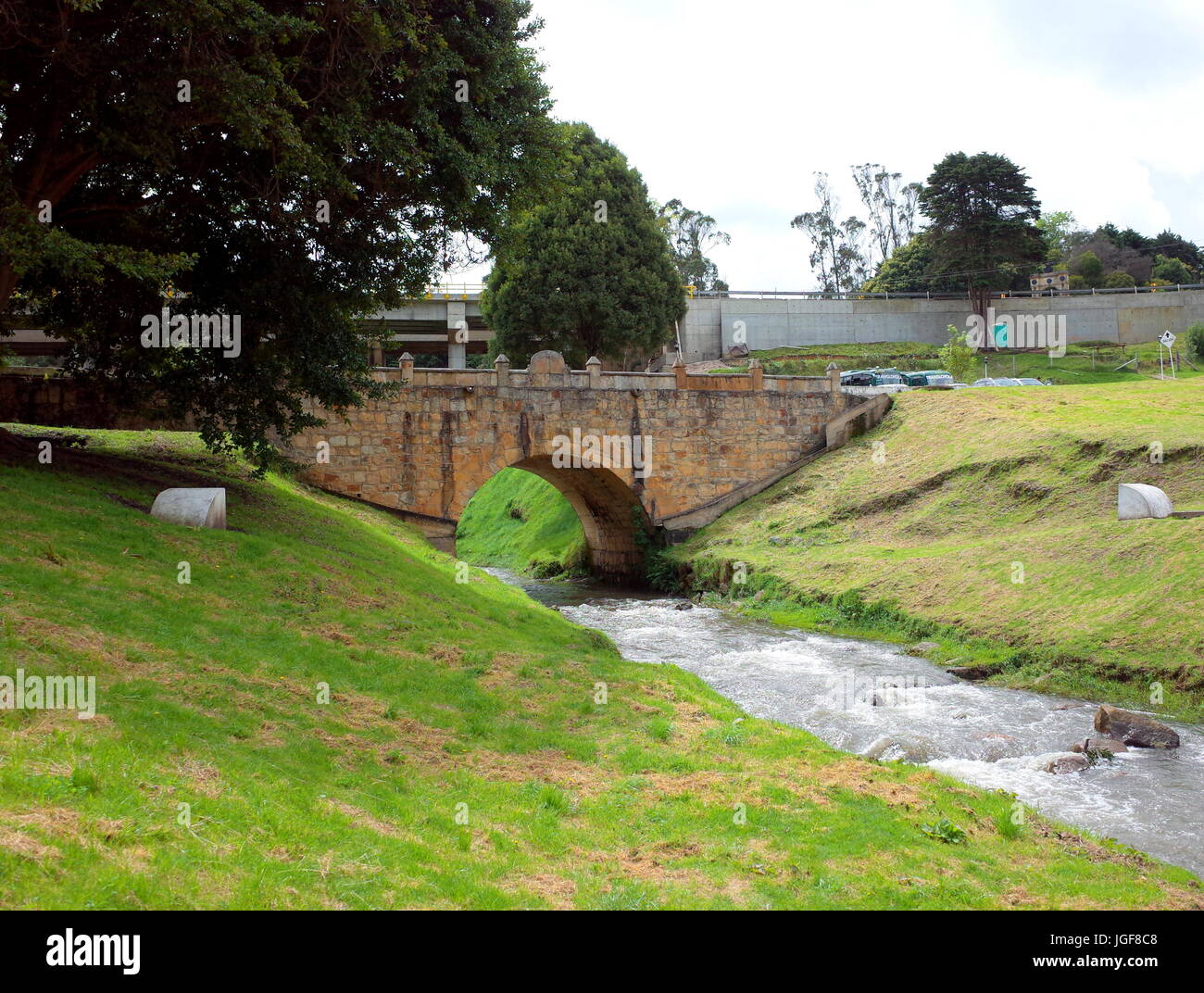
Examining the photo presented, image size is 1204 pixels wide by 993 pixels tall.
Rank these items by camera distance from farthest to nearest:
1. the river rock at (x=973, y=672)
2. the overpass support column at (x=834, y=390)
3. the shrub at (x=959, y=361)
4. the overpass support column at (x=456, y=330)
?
the overpass support column at (x=456, y=330) → the shrub at (x=959, y=361) → the overpass support column at (x=834, y=390) → the river rock at (x=973, y=672)

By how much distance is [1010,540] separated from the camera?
2327 cm

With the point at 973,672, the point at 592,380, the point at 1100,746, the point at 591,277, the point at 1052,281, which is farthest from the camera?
the point at 1052,281

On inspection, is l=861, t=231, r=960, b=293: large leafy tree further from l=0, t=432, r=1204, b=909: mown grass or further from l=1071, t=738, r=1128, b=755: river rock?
l=0, t=432, r=1204, b=909: mown grass

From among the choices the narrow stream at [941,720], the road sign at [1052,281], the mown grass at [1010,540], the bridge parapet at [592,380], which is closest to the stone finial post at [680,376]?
the bridge parapet at [592,380]

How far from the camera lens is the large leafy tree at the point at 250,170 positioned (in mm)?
13258

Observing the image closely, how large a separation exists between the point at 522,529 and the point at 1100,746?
36.7 m

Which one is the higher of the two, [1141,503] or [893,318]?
[893,318]

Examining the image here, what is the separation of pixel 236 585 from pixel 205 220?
23.8 ft

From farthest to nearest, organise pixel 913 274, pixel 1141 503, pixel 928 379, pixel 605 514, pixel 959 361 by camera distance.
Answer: pixel 913 274, pixel 959 361, pixel 928 379, pixel 605 514, pixel 1141 503

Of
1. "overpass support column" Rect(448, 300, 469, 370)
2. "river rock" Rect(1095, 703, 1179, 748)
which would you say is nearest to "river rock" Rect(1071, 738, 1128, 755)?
"river rock" Rect(1095, 703, 1179, 748)

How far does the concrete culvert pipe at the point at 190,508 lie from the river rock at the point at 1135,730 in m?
13.4

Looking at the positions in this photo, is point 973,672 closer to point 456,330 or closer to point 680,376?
point 680,376

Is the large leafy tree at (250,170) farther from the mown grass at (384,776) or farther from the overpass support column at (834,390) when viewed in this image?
the overpass support column at (834,390)

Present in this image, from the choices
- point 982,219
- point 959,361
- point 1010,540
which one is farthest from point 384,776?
point 982,219
